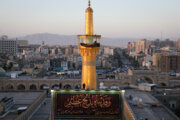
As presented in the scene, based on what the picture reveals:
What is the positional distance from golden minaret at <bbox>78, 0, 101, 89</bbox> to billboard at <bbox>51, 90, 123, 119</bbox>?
1.70 meters

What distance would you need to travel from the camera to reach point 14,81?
4184 cm

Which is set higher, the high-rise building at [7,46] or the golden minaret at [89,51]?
the high-rise building at [7,46]

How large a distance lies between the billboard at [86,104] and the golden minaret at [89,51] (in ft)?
5.59

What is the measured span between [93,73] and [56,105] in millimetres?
3369

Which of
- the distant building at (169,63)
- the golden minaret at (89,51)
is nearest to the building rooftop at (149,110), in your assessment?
the golden minaret at (89,51)

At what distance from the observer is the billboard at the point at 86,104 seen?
1348 cm

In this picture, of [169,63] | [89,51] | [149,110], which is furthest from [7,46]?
[89,51]

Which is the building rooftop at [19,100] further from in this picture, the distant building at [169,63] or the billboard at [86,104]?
the distant building at [169,63]

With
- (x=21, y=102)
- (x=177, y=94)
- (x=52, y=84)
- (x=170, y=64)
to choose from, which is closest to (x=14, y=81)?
(x=52, y=84)

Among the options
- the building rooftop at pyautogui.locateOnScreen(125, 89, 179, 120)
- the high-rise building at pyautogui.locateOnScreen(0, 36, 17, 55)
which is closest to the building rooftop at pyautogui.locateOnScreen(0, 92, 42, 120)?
the building rooftop at pyautogui.locateOnScreen(125, 89, 179, 120)

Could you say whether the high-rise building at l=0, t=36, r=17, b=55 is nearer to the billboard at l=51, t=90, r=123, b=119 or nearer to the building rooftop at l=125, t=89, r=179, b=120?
the building rooftop at l=125, t=89, r=179, b=120

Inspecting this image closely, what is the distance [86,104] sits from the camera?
44.3 feet

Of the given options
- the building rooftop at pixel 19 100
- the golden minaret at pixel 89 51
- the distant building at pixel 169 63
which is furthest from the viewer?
the distant building at pixel 169 63

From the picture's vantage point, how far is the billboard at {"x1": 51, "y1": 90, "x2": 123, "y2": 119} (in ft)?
44.2
